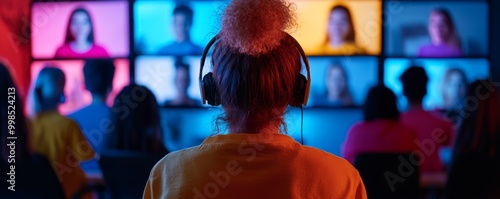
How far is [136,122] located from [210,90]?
170cm

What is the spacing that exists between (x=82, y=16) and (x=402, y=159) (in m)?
2.79

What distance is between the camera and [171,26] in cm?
432

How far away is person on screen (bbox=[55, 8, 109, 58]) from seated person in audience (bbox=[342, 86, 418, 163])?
2.11 m

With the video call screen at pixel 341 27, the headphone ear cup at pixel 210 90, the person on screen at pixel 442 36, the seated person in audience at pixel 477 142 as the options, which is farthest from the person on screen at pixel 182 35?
the headphone ear cup at pixel 210 90

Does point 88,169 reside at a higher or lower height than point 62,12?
lower

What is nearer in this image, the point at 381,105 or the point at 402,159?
the point at 402,159

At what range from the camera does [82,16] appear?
440cm

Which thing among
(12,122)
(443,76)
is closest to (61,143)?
(12,122)

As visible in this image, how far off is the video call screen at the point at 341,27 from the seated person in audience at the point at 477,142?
1270 millimetres

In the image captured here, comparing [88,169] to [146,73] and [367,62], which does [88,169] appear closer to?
[146,73]

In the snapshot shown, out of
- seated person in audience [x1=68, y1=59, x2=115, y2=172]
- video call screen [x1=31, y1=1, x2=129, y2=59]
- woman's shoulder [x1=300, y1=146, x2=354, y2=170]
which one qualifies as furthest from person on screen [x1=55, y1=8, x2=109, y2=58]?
woman's shoulder [x1=300, y1=146, x2=354, y2=170]

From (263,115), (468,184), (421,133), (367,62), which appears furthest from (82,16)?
(263,115)

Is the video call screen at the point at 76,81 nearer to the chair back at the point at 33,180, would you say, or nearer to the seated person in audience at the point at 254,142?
the chair back at the point at 33,180

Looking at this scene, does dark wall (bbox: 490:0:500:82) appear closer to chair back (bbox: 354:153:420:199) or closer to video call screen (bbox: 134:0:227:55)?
chair back (bbox: 354:153:420:199)
